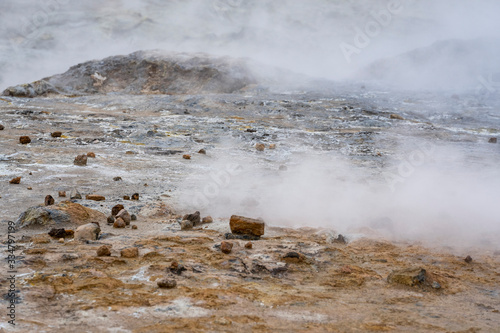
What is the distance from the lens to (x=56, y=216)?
303 centimetres

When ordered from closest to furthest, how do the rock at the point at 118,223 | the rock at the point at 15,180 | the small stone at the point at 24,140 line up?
the rock at the point at 118,223 → the rock at the point at 15,180 → the small stone at the point at 24,140

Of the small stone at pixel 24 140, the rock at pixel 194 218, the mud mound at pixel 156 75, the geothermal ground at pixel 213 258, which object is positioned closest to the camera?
the geothermal ground at pixel 213 258

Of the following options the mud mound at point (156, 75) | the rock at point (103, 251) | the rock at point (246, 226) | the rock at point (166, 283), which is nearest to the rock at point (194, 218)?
the rock at point (246, 226)

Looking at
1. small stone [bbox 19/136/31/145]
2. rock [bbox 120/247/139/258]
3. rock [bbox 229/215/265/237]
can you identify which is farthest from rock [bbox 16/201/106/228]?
small stone [bbox 19/136/31/145]

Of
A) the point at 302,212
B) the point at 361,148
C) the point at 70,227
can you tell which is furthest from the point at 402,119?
the point at 70,227

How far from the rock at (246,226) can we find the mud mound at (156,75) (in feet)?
39.2

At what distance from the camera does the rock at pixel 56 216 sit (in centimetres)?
295

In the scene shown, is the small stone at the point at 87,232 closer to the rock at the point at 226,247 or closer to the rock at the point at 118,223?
the rock at the point at 118,223

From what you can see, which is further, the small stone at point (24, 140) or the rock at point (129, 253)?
the small stone at point (24, 140)

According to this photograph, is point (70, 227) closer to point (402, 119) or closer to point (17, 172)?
point (17, 172)

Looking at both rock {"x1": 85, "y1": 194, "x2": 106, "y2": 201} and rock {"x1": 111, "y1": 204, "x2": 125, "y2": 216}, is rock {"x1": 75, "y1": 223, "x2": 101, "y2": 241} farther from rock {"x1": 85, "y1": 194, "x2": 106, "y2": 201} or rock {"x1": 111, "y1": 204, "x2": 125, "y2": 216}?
rock {"x1": 85, "y1": 194, "x2": 106, "y2": 201}

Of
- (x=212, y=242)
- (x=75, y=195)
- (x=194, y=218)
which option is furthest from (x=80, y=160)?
(x=212, y=242)

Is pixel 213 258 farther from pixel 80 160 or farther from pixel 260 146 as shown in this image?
pixel 260 146

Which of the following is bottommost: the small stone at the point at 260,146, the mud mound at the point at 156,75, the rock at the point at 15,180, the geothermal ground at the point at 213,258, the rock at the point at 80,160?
the geothermal ground at the point at 213,258
